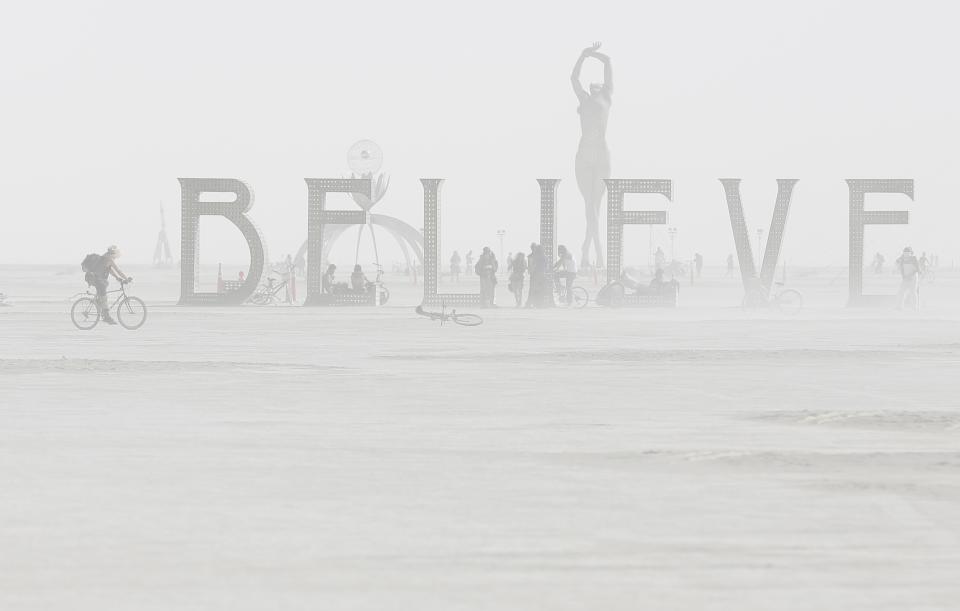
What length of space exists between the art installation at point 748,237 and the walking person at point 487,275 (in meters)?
6.52

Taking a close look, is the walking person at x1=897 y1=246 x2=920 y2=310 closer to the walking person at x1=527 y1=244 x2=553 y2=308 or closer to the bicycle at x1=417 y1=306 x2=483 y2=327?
the walking person at x1=527 y1=244 x2=553 y2=308

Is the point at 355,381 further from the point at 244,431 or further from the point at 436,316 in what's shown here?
the point at 436,316

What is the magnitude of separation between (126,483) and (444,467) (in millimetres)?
2029

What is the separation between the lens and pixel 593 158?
125m

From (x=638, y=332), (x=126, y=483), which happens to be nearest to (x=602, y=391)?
(x=126, y=483)

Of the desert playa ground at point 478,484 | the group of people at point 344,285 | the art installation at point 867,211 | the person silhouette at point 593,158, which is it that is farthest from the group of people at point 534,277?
the person silhouette at point 593,158

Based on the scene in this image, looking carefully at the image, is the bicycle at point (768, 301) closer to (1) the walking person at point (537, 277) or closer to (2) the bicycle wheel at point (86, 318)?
(1) the walking person at point (537, 277)

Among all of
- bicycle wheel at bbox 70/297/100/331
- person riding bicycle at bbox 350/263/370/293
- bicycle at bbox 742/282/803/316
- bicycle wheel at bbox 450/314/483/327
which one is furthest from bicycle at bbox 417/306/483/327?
person riding bicycle at bbox 350/263/370/293

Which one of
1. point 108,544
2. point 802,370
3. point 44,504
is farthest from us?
point 802,370

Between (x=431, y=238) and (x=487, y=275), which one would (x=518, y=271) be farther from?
(x=431, y=238)

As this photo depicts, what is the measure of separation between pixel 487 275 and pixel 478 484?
1495 inches

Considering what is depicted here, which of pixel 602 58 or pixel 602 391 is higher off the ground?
pixel 602 58

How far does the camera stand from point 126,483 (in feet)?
34.4

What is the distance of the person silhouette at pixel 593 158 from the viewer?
4779 inches
